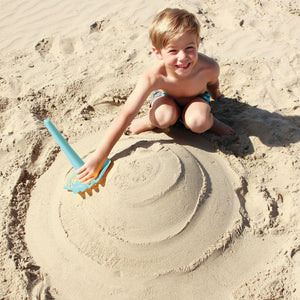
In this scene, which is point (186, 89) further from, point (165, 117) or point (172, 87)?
point (165, 117)

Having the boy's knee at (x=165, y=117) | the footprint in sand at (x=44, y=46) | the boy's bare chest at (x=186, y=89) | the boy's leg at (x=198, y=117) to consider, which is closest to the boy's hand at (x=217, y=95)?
the boy's bare chest at (x=186, y=89)

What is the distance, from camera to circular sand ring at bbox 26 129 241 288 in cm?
185

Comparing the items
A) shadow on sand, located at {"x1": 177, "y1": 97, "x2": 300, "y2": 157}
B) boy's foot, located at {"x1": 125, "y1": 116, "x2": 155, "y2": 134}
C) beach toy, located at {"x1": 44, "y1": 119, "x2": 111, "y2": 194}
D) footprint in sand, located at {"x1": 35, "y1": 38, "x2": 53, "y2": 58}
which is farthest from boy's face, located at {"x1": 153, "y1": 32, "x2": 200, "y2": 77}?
footprint in sand, located at {"x1": 35, "y1": 38, "x2": 53, "y2": 58}

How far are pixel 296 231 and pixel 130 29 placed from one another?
9.70ft

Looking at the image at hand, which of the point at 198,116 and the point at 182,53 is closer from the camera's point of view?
the point at 182,53

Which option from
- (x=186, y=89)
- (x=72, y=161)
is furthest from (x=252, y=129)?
(x=72, y=161)

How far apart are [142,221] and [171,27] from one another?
1.19 meters

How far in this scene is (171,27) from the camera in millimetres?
2037

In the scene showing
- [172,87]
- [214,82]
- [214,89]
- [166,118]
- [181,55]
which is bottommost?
[214,89]

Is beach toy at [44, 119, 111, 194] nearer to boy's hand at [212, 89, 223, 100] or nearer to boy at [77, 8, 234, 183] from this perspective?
boy at [77, 8, 234, 183]

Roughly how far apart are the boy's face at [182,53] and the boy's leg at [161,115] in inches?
12.1

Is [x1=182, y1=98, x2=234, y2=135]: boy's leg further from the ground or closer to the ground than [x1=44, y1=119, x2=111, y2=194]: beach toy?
closer to the ground

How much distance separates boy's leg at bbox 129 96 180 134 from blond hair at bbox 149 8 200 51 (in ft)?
1.46

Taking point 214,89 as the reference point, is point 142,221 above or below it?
above
